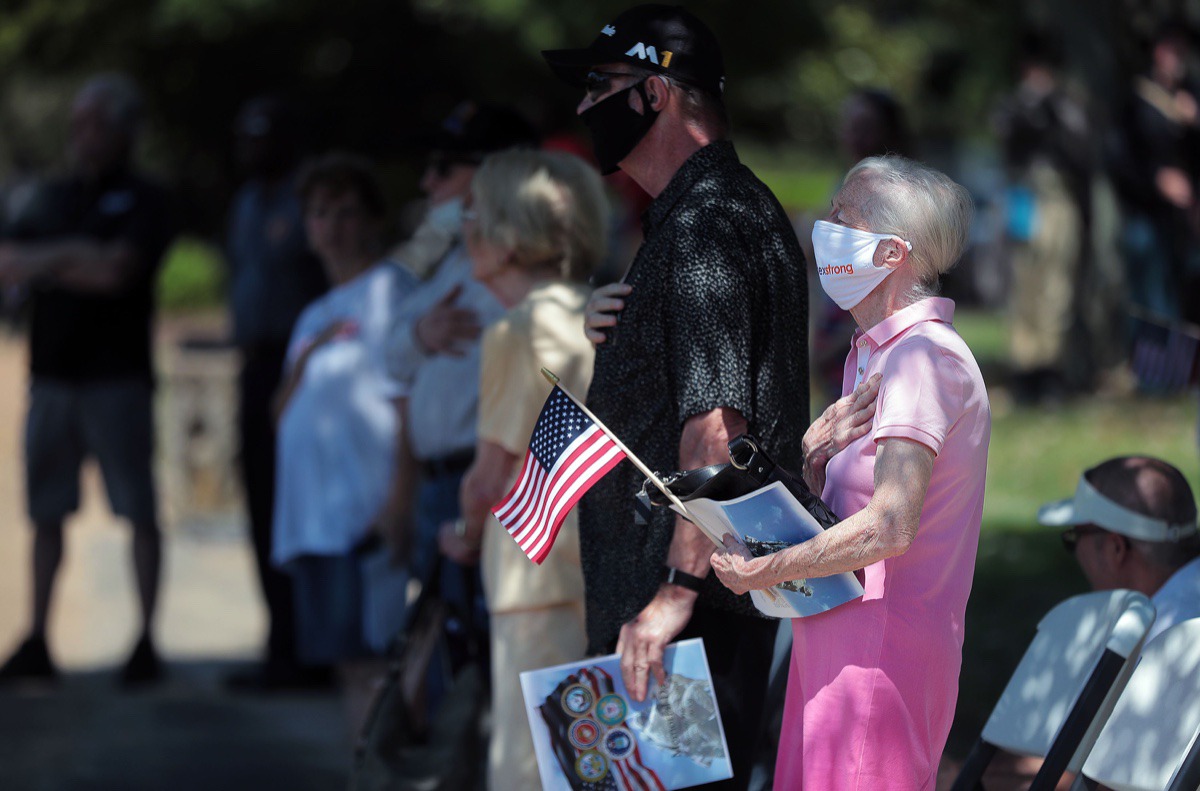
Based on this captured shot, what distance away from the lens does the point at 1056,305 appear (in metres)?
15.4

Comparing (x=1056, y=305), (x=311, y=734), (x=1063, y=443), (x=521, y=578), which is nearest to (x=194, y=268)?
(x=1056, y=305)

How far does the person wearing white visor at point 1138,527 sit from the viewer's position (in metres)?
3.58

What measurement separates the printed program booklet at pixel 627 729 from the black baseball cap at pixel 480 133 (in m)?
2.43

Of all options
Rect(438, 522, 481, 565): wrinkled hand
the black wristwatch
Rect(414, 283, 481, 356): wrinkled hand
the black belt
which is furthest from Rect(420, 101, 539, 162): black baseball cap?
the black wristwatch

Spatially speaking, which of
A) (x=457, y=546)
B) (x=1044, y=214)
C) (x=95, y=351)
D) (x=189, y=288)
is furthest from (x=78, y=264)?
(x=189, y=288)

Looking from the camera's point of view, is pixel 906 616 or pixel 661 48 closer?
pixel 906 616

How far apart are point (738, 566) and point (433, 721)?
183cm

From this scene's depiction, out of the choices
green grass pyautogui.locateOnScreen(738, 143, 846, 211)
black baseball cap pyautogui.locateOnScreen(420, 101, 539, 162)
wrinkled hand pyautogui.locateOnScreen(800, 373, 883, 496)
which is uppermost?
green grass pyautogui.locateOnScreen(738, 143, 846, 211)

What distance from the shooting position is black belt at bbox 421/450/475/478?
4926 millimetres

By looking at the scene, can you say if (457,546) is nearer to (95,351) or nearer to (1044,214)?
(95,351)

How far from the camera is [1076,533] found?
3.74 metres

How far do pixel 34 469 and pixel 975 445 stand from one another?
519cm

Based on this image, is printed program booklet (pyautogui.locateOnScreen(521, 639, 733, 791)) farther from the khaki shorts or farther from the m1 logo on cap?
the khaki shorts

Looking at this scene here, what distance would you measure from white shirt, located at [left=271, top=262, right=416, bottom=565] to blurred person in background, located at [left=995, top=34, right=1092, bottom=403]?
26.9ft
